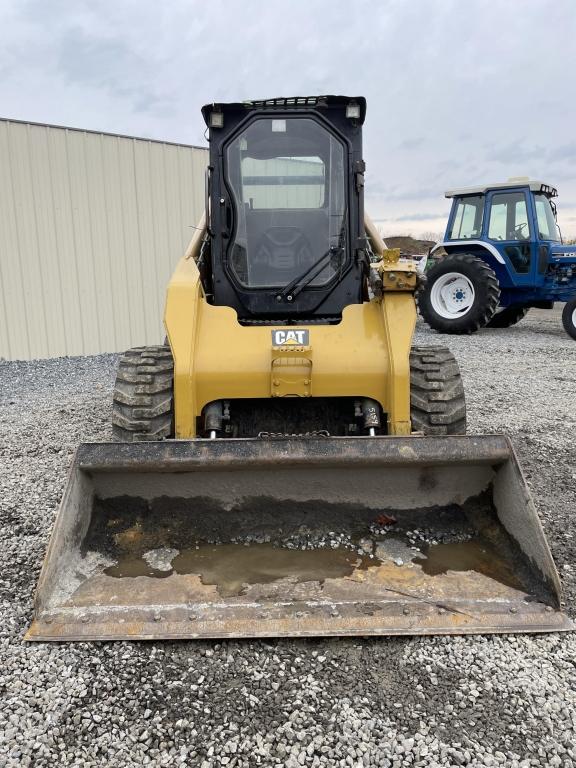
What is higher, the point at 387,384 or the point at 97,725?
the point at 387,384

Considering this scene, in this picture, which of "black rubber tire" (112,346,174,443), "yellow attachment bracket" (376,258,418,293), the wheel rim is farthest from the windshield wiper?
the wheel rim

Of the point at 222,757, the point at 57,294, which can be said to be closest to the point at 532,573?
the point at 222,757

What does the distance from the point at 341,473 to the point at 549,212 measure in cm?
1032

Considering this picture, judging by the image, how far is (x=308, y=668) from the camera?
7.53 ft

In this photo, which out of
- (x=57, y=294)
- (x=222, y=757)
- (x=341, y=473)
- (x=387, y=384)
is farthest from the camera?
(x=57, y=294)

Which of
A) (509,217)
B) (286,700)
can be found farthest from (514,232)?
(286,700)

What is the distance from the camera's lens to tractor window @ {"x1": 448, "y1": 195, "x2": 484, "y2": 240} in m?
11.6

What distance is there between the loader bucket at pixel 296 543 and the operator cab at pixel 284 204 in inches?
53.7

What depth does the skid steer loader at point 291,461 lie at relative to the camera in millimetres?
2520

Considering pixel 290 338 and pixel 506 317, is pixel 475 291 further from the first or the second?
pixel 290 338

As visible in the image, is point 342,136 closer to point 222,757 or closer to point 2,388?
point 222,757

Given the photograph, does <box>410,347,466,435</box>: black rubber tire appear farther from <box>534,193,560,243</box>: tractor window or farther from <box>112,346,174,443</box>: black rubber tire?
<box>534,193,560,243</box>: tractor window

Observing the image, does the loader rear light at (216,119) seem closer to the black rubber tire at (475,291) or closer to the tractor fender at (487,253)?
the black rubber tire at (475,291)

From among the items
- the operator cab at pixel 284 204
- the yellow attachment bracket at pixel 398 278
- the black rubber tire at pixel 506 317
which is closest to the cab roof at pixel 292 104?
the operator cab at pixel 284 204
